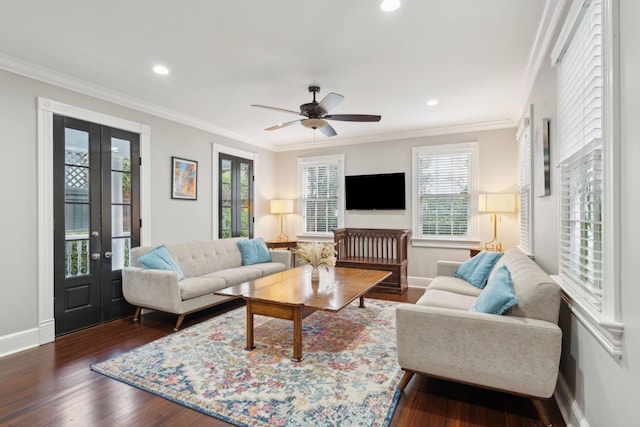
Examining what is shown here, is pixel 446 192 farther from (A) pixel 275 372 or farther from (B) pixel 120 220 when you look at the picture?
(B) pixel 120 220

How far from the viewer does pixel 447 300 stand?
2854mm

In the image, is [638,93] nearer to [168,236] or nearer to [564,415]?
[564,415]

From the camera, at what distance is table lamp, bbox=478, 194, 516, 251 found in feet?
15.1

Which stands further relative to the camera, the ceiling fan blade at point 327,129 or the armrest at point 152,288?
the ceiling fan blade at point 327,129

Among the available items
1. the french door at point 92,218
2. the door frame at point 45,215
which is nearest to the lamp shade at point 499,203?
the french door at point 92,218

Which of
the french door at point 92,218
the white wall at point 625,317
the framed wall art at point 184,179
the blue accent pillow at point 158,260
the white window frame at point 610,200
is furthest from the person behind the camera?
the framed wall art at point 184,179

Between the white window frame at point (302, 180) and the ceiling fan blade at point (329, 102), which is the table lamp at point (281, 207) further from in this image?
the ceiling fan blade at point (329, 102)

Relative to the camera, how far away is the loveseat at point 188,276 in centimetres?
347

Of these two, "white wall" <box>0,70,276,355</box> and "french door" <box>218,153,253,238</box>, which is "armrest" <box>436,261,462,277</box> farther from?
"white wall" <box>0,70,276,355</box>

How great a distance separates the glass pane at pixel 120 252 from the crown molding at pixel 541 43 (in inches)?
185

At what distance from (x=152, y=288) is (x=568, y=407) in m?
3.72

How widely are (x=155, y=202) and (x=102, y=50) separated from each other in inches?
78.7

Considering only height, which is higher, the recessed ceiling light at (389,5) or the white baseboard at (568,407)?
the recessed ceiling light at (389,5)

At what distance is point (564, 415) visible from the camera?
196 cm
